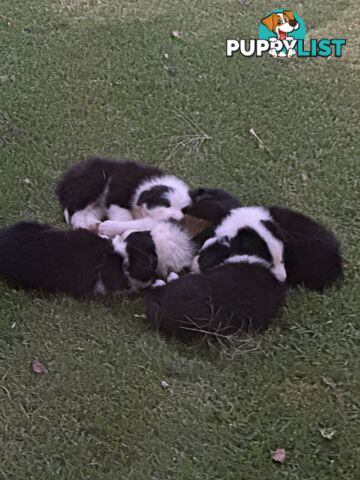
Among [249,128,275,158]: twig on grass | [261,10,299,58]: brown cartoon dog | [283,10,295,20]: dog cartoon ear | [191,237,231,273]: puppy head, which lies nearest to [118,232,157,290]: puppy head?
[191,237,231,273]: puppy head

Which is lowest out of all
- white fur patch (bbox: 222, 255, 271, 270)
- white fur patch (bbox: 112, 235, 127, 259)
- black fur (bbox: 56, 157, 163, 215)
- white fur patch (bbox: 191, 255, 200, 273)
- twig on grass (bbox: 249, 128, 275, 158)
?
white fur patch (bbox: 191, 255, 200, 273)

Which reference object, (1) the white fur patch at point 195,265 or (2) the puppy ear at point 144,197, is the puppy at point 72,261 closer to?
(1) the white fur patch at point 195,265

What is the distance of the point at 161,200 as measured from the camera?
393 cm

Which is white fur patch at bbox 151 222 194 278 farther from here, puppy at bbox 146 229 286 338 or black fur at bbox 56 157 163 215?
black fur at bbox 56 157 163 215

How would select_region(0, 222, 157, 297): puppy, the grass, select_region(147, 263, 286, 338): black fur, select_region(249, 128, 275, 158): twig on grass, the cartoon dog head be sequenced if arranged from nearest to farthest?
the grass → select_region(147, 263, 286, 338): black fur → select_region(0, 222, 157, 297): puppy → select_region(249, 128, 275, 158): twig on grass → the cartoon dog head

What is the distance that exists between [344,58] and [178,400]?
11.1ft

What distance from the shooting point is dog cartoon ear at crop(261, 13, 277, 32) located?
5.68 meters

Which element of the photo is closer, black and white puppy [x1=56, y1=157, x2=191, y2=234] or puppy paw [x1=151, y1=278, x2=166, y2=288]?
puppy paw [x1=151, y1=278, x2=166, y2=288]

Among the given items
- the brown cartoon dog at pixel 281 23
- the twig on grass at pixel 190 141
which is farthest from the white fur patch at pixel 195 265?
the brown cartoon dog at pixel 281 23

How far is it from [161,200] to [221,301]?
0.86m

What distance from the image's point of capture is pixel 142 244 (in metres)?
3.70

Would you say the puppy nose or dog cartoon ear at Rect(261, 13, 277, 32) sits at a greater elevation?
dog cartoon ear at Rect(261, 13, 277, 32)

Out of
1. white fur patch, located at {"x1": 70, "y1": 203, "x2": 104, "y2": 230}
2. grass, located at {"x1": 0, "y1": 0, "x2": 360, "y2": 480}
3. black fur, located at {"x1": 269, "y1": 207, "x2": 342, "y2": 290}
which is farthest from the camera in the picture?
white fur patch, located at {"x1": 70, "y1": 203, "x2": 104, "y2": 230}

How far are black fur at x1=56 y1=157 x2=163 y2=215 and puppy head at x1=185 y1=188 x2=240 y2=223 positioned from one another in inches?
12.9
